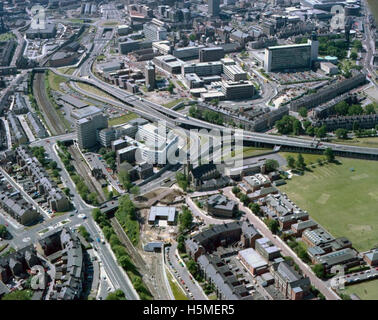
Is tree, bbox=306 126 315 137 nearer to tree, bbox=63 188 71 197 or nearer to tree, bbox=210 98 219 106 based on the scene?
tree, bbox=210 98 219 106

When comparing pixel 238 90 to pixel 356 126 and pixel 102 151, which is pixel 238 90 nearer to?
pixel 356 126

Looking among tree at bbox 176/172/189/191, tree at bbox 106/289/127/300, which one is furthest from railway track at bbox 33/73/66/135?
tree at bbox 106/289/127/300

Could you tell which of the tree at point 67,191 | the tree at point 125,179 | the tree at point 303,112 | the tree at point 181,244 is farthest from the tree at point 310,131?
the tree at point 67,191

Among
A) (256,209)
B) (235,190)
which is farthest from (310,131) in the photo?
(256,209)

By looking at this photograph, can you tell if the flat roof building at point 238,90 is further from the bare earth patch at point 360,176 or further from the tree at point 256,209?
the tree at point 256,209

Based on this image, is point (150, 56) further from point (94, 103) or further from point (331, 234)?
point (331, 234)

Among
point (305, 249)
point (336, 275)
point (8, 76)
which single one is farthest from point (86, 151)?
point (8, 76)
